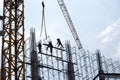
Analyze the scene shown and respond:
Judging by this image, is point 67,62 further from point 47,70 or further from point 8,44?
point 8,44

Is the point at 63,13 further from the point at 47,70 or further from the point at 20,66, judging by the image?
the point at 20,66

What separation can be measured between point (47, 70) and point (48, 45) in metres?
3.10

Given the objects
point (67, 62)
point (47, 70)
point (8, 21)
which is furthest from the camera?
point (67, 62)

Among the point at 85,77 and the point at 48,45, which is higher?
the point at 48,45

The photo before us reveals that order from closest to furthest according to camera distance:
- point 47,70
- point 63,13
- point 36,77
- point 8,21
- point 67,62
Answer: point 8,21 < point 36,77 < point 47,70 < point 67,62 < point 63,13

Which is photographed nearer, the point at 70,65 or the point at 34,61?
the point at 34,61

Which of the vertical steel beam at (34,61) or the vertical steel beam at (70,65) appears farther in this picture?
the vertical steel beam at (70,65)

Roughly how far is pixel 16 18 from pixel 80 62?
1529 cm

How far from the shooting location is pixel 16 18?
2977cm

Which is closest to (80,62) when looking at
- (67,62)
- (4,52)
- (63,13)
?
(67,62)

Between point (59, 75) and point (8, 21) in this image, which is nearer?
point (8, 21)

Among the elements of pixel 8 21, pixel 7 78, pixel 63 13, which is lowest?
pixel 7 78

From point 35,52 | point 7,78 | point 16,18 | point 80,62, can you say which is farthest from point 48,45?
point 7,78

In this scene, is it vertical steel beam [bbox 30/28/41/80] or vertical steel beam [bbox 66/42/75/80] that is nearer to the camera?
vertical steel beam [bbox 30/28/41/80]
